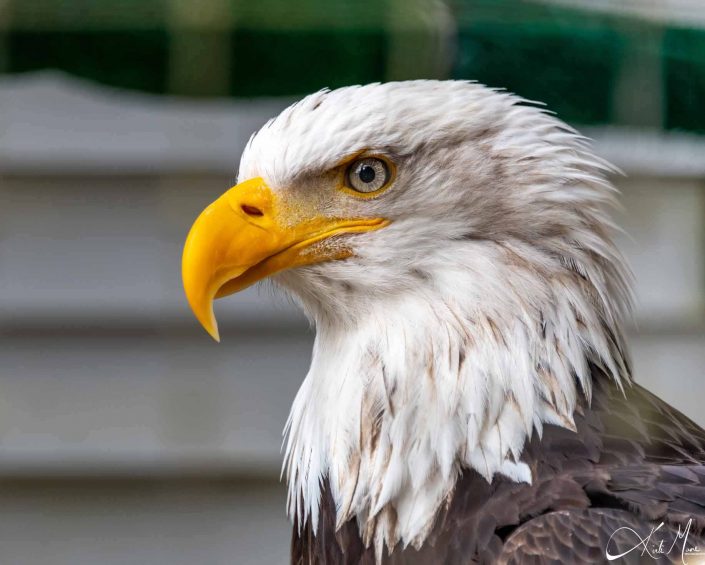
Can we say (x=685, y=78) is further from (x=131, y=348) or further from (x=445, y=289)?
(x=131, y=348)

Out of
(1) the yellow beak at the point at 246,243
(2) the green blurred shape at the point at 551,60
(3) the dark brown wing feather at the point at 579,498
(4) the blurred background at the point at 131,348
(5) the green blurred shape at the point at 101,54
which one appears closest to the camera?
(3) the dark brown wing feather at the point at 579,498

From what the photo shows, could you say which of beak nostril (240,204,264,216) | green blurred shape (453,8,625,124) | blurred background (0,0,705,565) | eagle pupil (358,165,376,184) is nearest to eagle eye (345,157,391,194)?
eagle pupil (358,165,376,184)

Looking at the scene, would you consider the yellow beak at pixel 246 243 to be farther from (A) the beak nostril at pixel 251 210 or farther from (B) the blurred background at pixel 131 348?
(B) the blurred background at pixel 131 348

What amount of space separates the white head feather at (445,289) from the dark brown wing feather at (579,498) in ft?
0.08

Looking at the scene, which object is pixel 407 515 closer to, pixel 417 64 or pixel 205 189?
pixel 417 64

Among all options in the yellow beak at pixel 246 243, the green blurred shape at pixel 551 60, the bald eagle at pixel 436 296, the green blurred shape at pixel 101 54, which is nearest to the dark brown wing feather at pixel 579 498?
the bald eagle at pixel 436 296

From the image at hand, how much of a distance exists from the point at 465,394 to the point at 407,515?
0.16 meters


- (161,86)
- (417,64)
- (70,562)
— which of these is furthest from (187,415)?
(417,64)

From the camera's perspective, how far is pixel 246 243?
131 centimetres

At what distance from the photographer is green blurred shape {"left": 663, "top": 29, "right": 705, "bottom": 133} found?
136cm

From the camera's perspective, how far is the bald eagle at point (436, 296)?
1.29 m

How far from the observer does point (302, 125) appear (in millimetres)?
1355

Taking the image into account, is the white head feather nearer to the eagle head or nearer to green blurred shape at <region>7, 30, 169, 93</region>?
the eagle head

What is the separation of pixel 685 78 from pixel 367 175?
0.45 m
